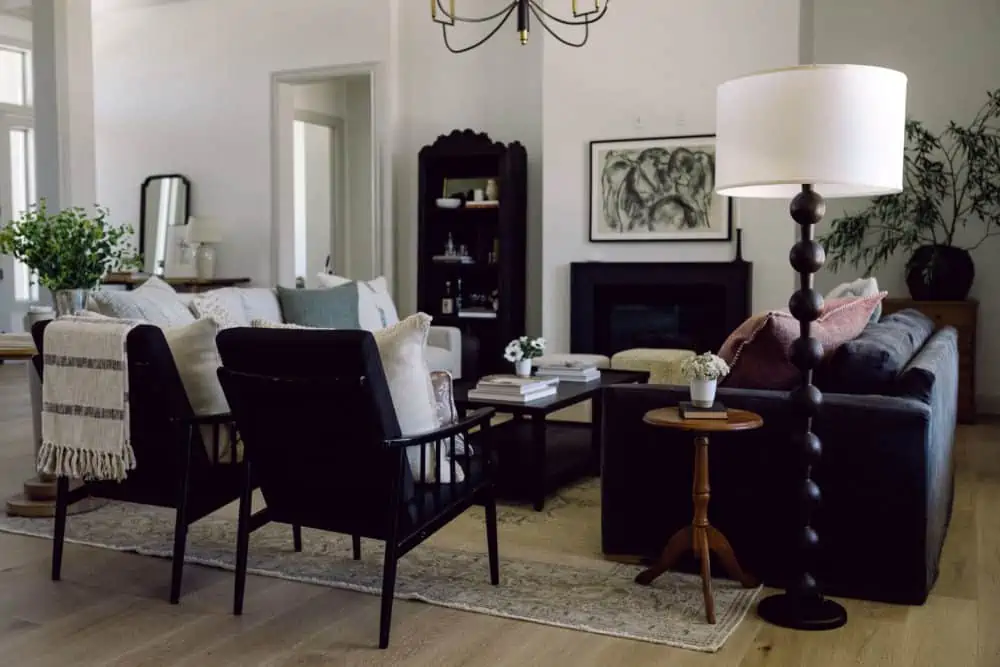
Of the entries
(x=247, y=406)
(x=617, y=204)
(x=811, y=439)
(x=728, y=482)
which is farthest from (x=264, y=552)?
(x=617, y=204)

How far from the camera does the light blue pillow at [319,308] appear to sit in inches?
215

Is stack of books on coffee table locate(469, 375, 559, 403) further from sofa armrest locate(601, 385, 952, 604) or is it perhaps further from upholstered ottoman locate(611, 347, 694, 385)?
upholstered ottoman locate(611, 347, 694, 385)

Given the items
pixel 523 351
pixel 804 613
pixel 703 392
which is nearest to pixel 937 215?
pixel 523 351

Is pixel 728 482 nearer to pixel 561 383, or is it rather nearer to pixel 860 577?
pixel 860 577

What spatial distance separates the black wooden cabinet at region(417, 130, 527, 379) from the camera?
23.9 feet

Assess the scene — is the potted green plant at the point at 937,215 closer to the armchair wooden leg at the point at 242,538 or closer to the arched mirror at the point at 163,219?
the armchair wooden leg at the point at 242,538

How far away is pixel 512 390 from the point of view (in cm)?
427

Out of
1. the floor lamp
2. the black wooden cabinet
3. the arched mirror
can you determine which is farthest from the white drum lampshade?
the arched mirror

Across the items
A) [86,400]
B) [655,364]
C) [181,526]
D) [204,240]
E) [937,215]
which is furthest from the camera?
[204,240]

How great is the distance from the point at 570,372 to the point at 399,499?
2.40m

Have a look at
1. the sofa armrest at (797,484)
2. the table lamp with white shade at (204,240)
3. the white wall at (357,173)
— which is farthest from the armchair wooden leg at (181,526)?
the white wall at (357,173)

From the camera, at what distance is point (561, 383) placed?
485 cm

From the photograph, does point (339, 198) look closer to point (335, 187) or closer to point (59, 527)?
point (335, 187)

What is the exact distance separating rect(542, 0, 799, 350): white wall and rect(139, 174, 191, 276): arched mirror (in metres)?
3.61
